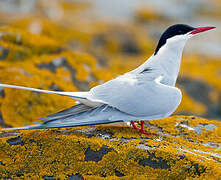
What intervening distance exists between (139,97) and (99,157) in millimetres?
974

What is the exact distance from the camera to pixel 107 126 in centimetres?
466

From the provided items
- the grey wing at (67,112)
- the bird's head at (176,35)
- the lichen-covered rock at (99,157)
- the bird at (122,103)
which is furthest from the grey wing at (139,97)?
the bird's head at (176,35)

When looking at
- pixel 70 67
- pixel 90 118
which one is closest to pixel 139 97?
pixel 90 118

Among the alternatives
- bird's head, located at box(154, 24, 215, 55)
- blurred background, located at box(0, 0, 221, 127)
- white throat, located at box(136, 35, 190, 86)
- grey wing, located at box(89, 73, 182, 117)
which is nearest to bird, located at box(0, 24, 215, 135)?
grey wing, located at box(89, 73, 182, 117)

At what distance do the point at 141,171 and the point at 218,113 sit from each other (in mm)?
5488

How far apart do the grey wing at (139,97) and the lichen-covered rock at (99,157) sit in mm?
358

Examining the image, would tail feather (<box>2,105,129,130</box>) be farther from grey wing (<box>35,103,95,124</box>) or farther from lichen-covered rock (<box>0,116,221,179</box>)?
lichen-covered rock (<box>0,116,221,179</box>)

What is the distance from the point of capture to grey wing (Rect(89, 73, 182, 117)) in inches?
172

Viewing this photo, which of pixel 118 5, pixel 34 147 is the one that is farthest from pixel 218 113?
pixel 118 5

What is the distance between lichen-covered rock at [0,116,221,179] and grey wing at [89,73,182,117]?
358 millimetres

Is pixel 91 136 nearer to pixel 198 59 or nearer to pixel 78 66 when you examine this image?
pixel 78 66

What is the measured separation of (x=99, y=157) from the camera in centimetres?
394

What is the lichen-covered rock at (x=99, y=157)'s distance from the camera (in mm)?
3793

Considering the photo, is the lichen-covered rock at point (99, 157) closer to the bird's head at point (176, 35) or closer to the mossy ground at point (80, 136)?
the mossy ground at point (80, 136)
